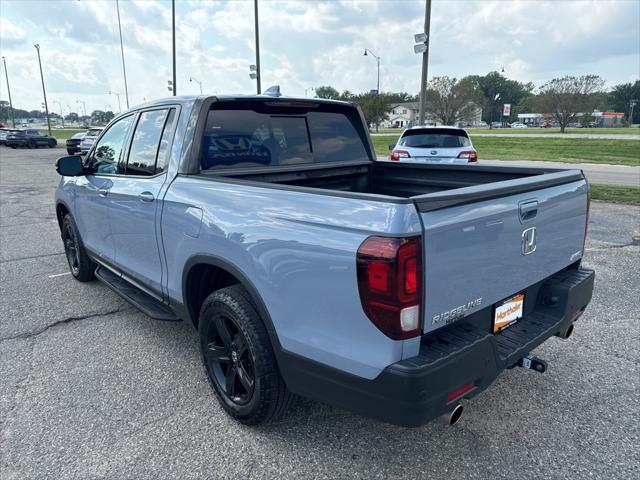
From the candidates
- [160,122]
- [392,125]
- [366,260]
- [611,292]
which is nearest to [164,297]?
[160,122]

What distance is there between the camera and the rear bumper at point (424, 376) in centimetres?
193

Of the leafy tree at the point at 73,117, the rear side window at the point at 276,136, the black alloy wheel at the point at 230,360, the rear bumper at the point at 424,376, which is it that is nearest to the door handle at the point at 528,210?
the rear bumper at the point at 424,376

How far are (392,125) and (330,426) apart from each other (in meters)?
132

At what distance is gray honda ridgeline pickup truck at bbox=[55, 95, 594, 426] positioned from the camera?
196 cm

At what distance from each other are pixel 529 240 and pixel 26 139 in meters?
42.7

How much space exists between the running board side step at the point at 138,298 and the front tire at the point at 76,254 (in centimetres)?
68

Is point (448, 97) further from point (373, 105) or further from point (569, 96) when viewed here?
point (569, 96)

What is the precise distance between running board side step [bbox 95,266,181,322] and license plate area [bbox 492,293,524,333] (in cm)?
214

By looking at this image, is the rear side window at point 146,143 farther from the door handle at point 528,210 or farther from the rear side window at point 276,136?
the door handle at point 528,210

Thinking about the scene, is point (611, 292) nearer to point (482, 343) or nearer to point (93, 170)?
point (482, 343)

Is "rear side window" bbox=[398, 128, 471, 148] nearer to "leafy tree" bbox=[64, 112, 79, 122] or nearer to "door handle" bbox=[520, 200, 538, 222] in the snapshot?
"door handle" bbox=[520, 200, 538, 222]

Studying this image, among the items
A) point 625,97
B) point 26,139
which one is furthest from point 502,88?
point 26,139

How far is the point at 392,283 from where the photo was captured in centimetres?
190

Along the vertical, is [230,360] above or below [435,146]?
below
